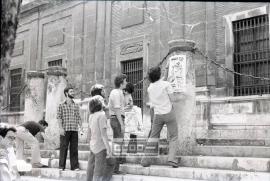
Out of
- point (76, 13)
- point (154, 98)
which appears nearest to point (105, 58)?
point (76, 13)

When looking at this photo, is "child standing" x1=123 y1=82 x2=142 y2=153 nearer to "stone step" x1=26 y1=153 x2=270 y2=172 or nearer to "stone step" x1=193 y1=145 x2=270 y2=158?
"stone step" x1=26 y1=153 x2=270 y2=172

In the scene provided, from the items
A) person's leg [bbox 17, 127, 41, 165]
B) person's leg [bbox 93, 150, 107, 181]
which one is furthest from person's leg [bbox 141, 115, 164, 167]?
person's leg [bbox 17, 127, 41, 165]

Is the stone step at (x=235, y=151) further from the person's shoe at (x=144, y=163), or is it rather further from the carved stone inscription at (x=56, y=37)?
the carved stone inscription at (x=56, y=37)

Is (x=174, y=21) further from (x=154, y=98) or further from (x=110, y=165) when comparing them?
(x=110, y=165)

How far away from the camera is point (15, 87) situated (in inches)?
880

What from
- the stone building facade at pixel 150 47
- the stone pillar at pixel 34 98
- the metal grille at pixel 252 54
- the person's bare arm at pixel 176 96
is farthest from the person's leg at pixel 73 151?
the metal grille at pixel 252 54

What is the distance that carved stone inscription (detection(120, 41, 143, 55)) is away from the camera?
1623cm

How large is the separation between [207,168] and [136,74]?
935 cm

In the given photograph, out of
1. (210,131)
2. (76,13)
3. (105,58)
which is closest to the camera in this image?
(210,131)

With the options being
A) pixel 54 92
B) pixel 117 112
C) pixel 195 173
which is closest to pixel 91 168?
pixel 117 112

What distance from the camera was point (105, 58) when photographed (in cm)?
1766

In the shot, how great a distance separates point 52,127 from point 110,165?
19.2 feet

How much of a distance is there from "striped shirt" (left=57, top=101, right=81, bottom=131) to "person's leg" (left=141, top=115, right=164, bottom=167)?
173 centimetres

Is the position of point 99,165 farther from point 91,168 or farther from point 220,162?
point 220,162
